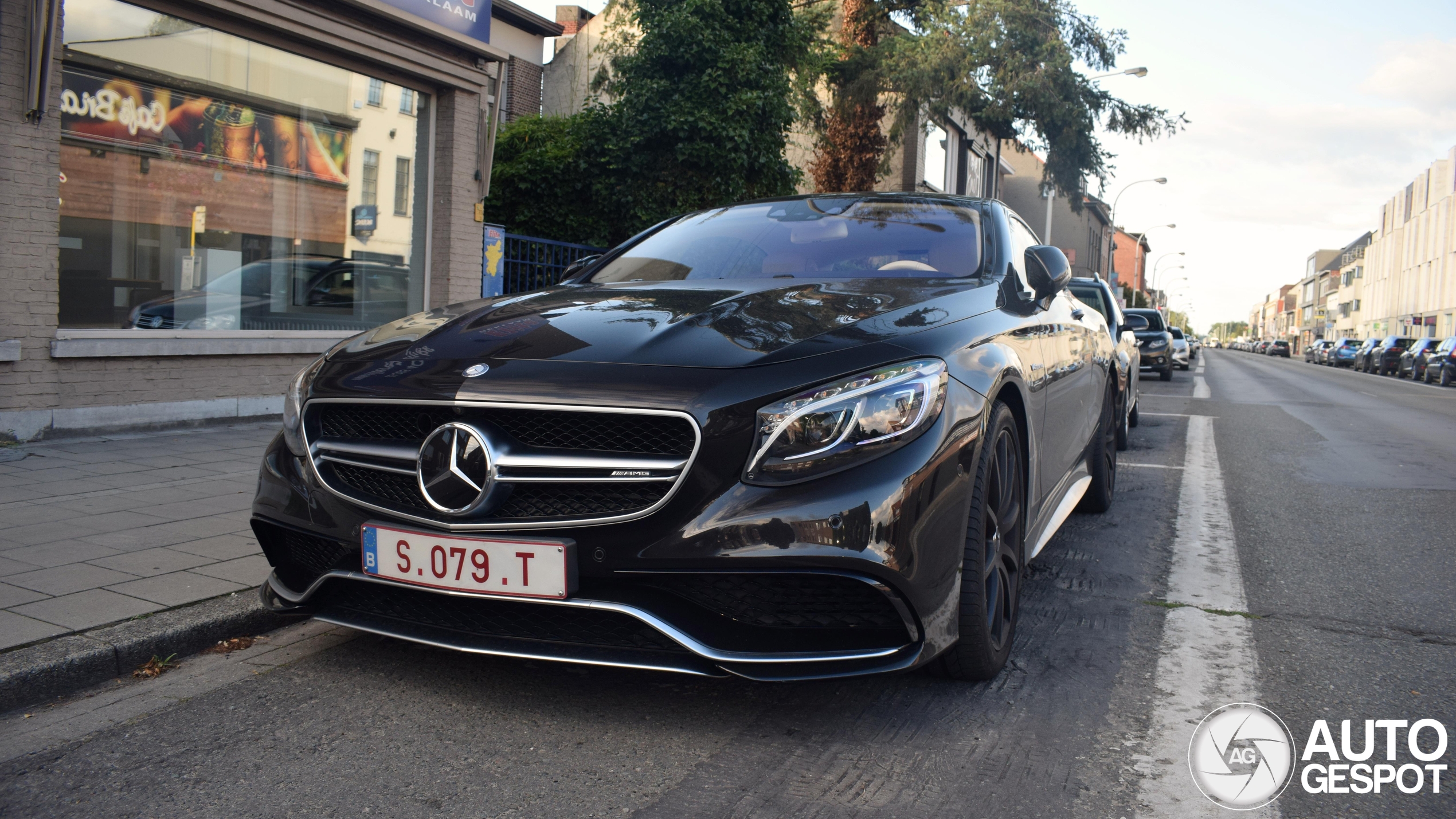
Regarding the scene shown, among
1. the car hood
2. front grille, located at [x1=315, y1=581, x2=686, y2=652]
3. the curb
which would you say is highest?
the car hood

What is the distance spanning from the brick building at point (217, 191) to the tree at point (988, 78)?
12.7 meters

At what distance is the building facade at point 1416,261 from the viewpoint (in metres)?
65.2

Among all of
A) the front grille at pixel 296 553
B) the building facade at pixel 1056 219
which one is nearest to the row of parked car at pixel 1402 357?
the building facade at pixel 1056 219

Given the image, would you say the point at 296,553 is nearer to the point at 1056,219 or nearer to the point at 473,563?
the point at 473,563

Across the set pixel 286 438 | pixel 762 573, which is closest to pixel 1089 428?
pixel 762 573

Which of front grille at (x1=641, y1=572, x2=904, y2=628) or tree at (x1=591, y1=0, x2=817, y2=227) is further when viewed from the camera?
tree at (x1=591, y1=0, x2=817, y2=227)

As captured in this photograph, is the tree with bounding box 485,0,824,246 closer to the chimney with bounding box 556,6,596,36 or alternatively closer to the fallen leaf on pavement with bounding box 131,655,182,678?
the fallen leaf on pavement with bounding box 131,655,182,678

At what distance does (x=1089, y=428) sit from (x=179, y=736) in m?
3.95

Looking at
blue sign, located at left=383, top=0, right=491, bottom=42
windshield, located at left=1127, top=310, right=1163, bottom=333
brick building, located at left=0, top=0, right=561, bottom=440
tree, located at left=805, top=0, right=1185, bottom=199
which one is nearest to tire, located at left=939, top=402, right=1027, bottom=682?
brick building, located at left=0, top=0, right=561, bottom=440

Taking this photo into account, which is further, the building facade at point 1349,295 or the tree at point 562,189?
the building facade at point 1349,295

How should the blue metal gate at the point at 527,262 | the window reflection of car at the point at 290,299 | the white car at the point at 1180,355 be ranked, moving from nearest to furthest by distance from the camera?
the window reflection of car at the point at 290,299, the blue metal gate at the point at 527,262, the white car at the point at 1180,355

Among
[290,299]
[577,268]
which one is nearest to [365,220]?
[290,299]

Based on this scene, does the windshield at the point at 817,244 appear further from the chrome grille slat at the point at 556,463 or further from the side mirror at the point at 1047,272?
the chrome grille slat at the point at 556,463

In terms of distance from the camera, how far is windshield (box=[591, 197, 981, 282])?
3.80 meters
